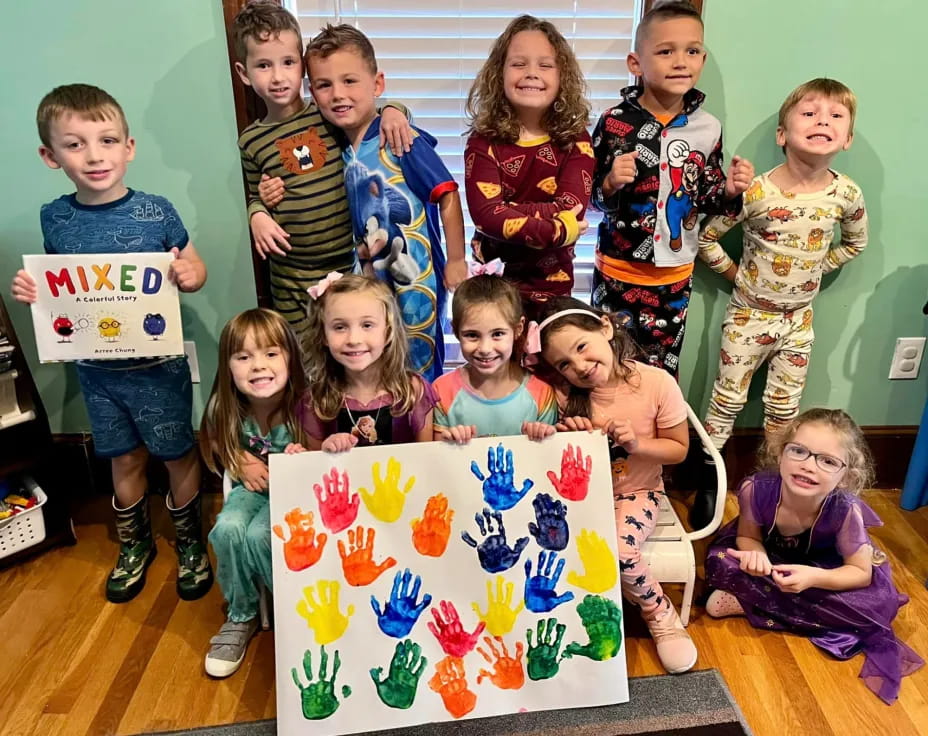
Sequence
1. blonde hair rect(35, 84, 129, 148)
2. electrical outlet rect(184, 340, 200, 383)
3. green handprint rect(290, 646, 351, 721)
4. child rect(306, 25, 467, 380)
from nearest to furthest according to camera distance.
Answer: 1. green handprint rect(290, 646, 351, 721)
2. blonde hair rect(35, 84, 129, 148)
3. child rect(306, 25, 467, 380)
4. electrical outlet rect(184, 340, 200, 383)

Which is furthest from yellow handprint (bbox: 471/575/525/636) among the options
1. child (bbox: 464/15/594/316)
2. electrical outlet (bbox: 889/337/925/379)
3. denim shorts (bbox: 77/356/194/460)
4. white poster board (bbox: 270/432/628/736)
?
electrical outlet (bbox: 889/337/925/379)

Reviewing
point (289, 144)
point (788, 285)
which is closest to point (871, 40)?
point (788, 285)

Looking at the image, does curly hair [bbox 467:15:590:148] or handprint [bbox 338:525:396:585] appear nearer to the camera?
handprint [bbox 338:525:396:585]

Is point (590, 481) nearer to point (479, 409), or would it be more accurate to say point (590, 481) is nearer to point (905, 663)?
point (479, 409)

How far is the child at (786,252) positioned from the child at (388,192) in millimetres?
682

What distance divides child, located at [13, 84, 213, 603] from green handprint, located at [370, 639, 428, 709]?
636 mm

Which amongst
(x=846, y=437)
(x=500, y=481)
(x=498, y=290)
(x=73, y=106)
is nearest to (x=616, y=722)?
(x=500, y=481)

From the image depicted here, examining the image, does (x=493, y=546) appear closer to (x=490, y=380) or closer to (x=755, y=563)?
(x=490, y=380)

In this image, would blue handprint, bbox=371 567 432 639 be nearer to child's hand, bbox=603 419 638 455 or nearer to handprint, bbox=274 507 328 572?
handprint, bbox=274 507 328 572

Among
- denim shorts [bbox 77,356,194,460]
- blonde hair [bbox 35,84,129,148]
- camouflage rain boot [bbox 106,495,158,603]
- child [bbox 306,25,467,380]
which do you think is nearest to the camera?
blonde hair [bbox 35,84,129,148]

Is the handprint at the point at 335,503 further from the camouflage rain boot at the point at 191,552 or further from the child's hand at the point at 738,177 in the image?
the child's hand at the point at 738,177

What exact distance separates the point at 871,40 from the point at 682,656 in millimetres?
1516

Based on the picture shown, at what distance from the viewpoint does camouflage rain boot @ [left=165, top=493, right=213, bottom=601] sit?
185cm

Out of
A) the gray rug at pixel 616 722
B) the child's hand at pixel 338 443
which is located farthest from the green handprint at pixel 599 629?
the child's hand at pixel 338 443
